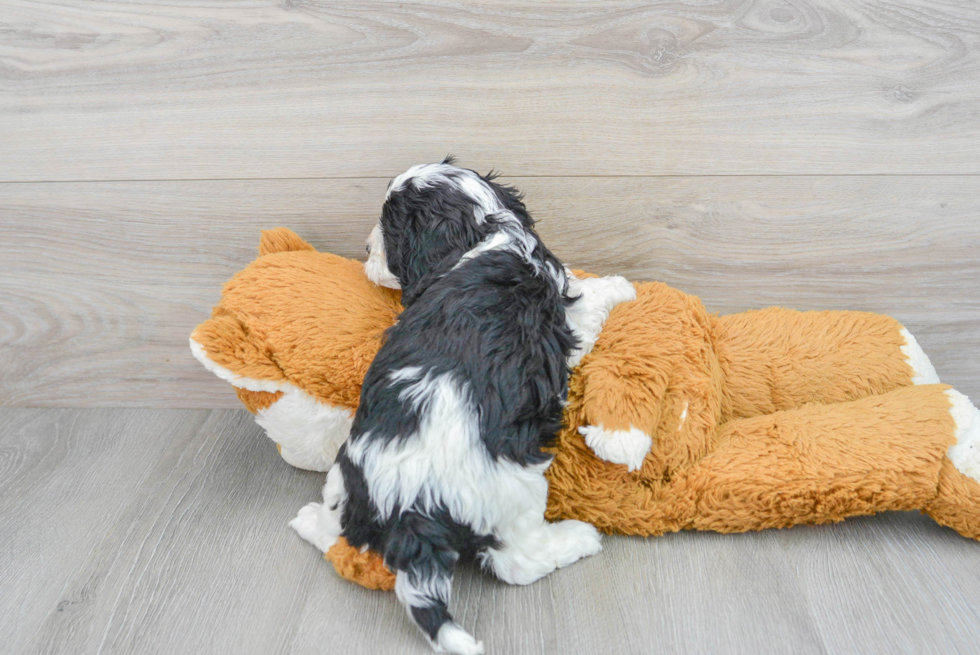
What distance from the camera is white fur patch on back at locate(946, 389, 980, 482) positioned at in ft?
3.49

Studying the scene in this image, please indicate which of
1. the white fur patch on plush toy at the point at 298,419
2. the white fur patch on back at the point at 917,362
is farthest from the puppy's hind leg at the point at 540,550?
the white fur patch on back at the point at 917,362

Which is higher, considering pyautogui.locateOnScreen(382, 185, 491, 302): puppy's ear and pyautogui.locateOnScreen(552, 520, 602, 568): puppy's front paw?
pyautogui.locateOnScreen(382, 185, 491, 302): puppy's ear

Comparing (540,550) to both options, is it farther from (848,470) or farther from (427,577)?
(848,470)

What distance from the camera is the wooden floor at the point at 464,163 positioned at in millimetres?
1089

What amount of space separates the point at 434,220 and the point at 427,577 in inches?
20.3

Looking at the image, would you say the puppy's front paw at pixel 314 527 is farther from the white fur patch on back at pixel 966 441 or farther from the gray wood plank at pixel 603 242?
the white fur patch on back at pixel 966 441

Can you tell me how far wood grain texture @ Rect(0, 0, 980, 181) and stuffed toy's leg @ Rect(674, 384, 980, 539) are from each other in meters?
0.49

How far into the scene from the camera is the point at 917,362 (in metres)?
1.25

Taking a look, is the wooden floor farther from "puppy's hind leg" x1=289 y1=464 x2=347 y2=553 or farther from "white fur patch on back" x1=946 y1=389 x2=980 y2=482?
"white fur patch on back" x1=946 y1=389 x2=980 y2=482

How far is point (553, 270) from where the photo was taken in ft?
3.64

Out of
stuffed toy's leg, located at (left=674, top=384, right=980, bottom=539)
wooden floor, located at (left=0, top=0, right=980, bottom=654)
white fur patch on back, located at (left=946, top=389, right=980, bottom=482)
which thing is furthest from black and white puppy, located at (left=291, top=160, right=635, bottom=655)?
white fur patch on back, located at (left=946, top=389, right=980, bottom=482)

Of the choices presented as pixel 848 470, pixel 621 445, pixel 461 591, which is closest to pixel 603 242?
pixel 621 445

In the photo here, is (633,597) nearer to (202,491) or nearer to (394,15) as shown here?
(202,491)

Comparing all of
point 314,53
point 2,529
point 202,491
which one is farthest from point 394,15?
point 2,529
